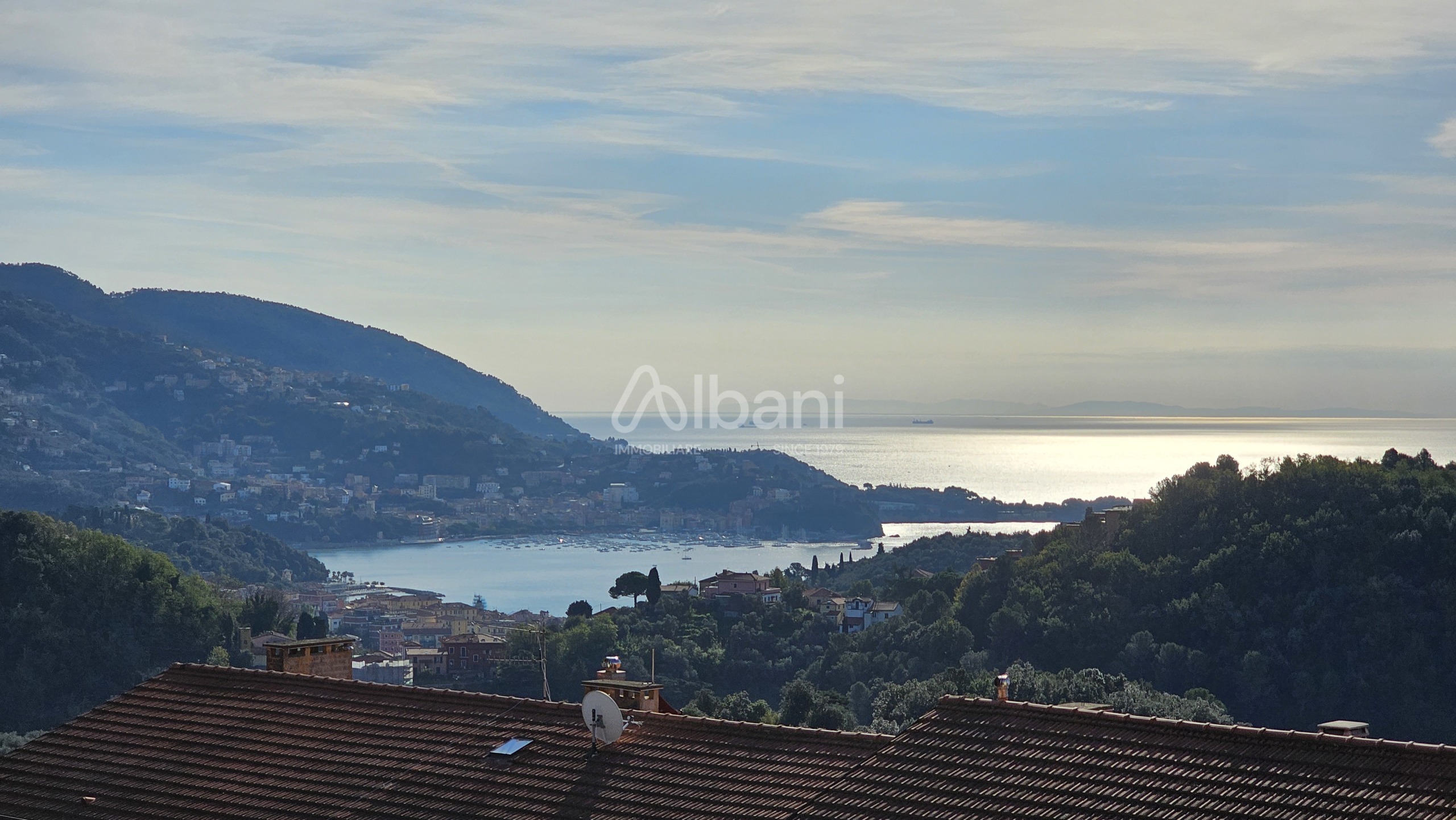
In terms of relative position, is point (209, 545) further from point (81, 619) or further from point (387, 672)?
point (387, 672)

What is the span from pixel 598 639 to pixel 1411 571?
24872 millimetres

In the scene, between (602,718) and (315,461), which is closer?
(602,718)

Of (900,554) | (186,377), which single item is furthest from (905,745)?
(186,377)

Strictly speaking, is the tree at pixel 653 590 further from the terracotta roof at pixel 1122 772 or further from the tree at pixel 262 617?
the terracotta roof at pixel 1122 772

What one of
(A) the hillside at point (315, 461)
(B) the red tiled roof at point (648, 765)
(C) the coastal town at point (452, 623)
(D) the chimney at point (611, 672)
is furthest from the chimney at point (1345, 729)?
(A) the hillside at point (315, 461)

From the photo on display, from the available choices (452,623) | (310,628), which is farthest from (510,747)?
(452,623)

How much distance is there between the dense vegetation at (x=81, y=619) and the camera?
50.5 metres

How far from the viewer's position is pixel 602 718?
9.31 m

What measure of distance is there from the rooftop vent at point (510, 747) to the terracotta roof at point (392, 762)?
0.13ft

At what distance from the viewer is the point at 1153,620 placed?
46.9 meters

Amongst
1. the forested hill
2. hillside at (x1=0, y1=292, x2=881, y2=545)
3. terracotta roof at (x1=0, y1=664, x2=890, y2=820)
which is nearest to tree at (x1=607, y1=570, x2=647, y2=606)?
the forested hill

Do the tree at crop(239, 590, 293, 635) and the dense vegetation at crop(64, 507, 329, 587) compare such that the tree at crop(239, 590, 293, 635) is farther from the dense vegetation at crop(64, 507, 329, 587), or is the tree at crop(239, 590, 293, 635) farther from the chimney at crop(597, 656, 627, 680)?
the chimney at crop(597, 656, 627, 680)

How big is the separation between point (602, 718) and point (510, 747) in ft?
2.07

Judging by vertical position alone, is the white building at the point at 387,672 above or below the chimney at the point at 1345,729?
below
